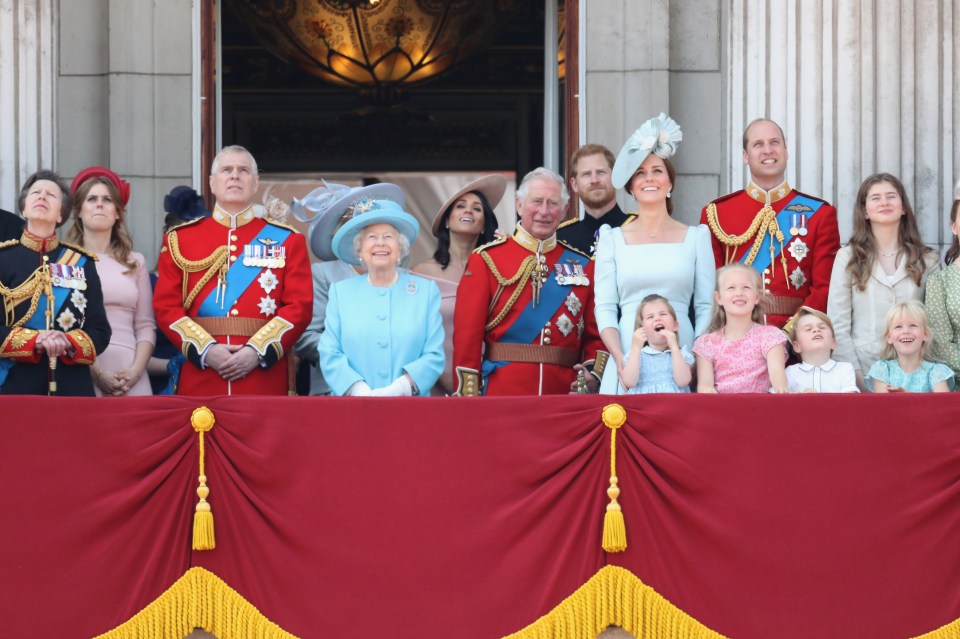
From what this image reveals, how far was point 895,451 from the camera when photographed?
6.50 meters

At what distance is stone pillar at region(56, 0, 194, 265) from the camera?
9000 mm

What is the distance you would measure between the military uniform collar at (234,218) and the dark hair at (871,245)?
254 cm

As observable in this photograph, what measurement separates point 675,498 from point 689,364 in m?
0.71

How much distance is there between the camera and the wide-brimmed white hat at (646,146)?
7.39 m

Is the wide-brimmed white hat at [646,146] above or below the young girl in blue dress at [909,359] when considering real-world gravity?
above

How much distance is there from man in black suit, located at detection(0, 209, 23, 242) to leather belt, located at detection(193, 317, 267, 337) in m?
0.98

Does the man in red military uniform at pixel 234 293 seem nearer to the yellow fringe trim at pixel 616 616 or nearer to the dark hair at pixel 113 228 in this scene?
the dark hair at pixel 113 228

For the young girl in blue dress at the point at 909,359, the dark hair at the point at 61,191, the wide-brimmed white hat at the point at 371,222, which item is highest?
the dark hair at the point at 61,191

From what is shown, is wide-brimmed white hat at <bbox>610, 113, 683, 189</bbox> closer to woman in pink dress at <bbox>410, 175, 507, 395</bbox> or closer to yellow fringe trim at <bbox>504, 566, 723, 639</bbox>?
woman in pink dress at <bbox>410, 175, 507, 395</bbox>

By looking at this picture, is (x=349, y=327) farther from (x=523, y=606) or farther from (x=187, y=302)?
(x=523, y=606)

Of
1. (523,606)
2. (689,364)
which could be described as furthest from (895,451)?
(523,606)

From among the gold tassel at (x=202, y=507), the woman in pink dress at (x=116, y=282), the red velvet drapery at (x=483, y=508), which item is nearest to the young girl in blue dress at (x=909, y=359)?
the red velvet drapery at (x=483, y=508)

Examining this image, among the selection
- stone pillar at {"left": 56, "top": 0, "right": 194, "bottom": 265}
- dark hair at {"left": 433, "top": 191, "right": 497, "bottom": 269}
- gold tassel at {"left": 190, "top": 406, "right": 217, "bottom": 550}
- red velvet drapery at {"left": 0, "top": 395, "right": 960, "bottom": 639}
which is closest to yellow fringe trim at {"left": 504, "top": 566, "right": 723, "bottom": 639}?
red velvet drapery at {"left": 0, "top": 395, "right": 960, "bottom": 639}

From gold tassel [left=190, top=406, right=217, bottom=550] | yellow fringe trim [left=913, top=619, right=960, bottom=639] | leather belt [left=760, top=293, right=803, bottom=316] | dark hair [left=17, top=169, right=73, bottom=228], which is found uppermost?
dark hair [left=17, top=169, right=73, bottom=228]
